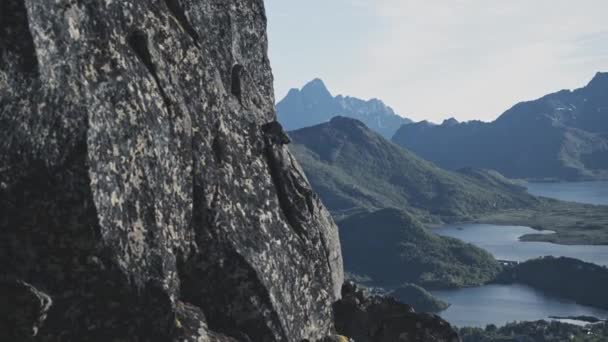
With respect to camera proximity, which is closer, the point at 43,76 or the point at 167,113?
the point at 43,76

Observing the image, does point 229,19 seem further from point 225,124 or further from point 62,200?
point 62,200

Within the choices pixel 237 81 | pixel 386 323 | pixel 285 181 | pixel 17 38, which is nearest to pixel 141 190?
pixel 17 38

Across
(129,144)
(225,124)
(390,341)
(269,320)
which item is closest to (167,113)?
(129,144)

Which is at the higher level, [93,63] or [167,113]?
[93,63]

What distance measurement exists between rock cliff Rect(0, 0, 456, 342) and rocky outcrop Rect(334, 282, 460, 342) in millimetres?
1702

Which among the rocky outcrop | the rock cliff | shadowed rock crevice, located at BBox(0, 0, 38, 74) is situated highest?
shadowed rock crevice, located at BBox(0, 0, 38, 74)

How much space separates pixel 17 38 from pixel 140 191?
379 centimetres

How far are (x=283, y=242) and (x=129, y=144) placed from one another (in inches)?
224

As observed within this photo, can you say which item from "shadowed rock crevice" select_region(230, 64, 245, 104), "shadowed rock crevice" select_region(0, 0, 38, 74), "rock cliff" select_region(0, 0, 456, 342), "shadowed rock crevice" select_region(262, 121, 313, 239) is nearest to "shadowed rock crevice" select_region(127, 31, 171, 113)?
"rock cliff" select_region(0, 0, 456, 342)

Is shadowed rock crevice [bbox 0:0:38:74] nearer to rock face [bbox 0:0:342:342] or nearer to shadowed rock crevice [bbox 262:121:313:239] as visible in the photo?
rock face [bbox 0:0:342:342]

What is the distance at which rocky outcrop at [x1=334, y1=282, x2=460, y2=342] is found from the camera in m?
19.8

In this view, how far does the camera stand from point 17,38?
38.7 ft

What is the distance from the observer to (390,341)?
65.7 feet

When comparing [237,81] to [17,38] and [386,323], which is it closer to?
[17,38]
